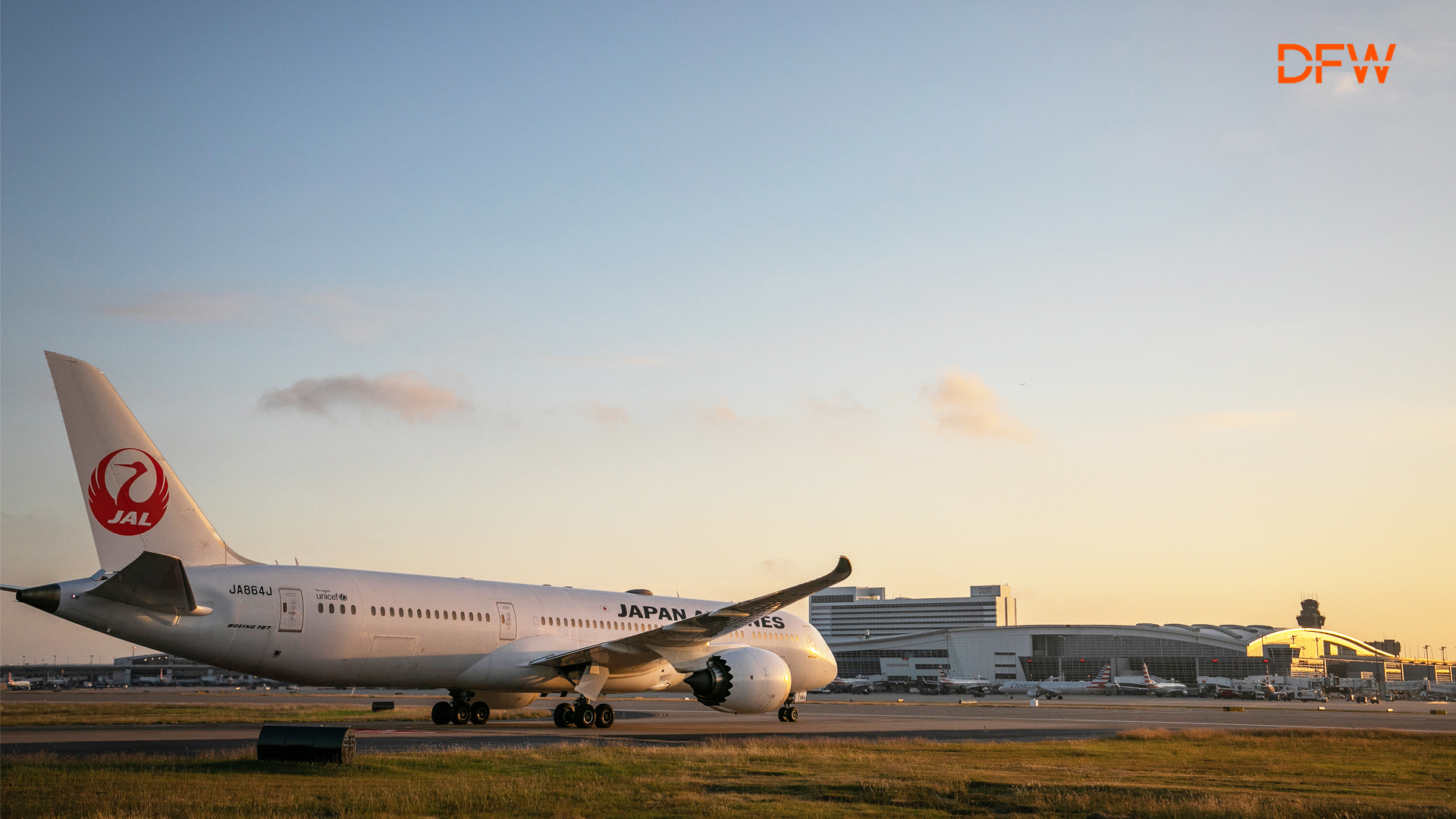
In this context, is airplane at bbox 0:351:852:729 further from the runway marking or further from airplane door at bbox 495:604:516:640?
the runway marking

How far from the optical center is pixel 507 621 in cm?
2848

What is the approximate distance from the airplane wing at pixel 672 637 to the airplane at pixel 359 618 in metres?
0.06

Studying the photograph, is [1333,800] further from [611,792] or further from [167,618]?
[167,618]

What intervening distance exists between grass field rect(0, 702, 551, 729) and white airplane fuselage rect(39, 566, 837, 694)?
17.4ft

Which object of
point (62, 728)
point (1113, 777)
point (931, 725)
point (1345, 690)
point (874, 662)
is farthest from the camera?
point (874, 662)

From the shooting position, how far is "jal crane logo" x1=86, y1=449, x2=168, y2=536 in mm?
21281

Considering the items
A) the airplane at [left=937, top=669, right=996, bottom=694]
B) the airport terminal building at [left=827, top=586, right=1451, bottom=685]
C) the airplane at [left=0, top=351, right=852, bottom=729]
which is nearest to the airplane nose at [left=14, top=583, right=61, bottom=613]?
the airplane at [left=0, top=351, right=852, bottom=729]

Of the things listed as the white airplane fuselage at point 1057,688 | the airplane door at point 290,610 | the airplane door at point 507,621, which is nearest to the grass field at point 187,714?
the airplane door at point 507,621

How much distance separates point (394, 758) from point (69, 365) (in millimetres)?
10394

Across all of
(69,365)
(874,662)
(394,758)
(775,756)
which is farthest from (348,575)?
(874,662)

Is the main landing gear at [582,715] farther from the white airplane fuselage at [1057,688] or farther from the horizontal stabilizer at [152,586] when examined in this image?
the white airplane fuselage at [1057,688]

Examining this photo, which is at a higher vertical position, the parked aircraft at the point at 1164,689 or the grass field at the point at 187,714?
the grass field at the point at 187,714

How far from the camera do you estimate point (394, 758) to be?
1742cm

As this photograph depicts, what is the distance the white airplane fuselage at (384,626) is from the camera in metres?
22.0
